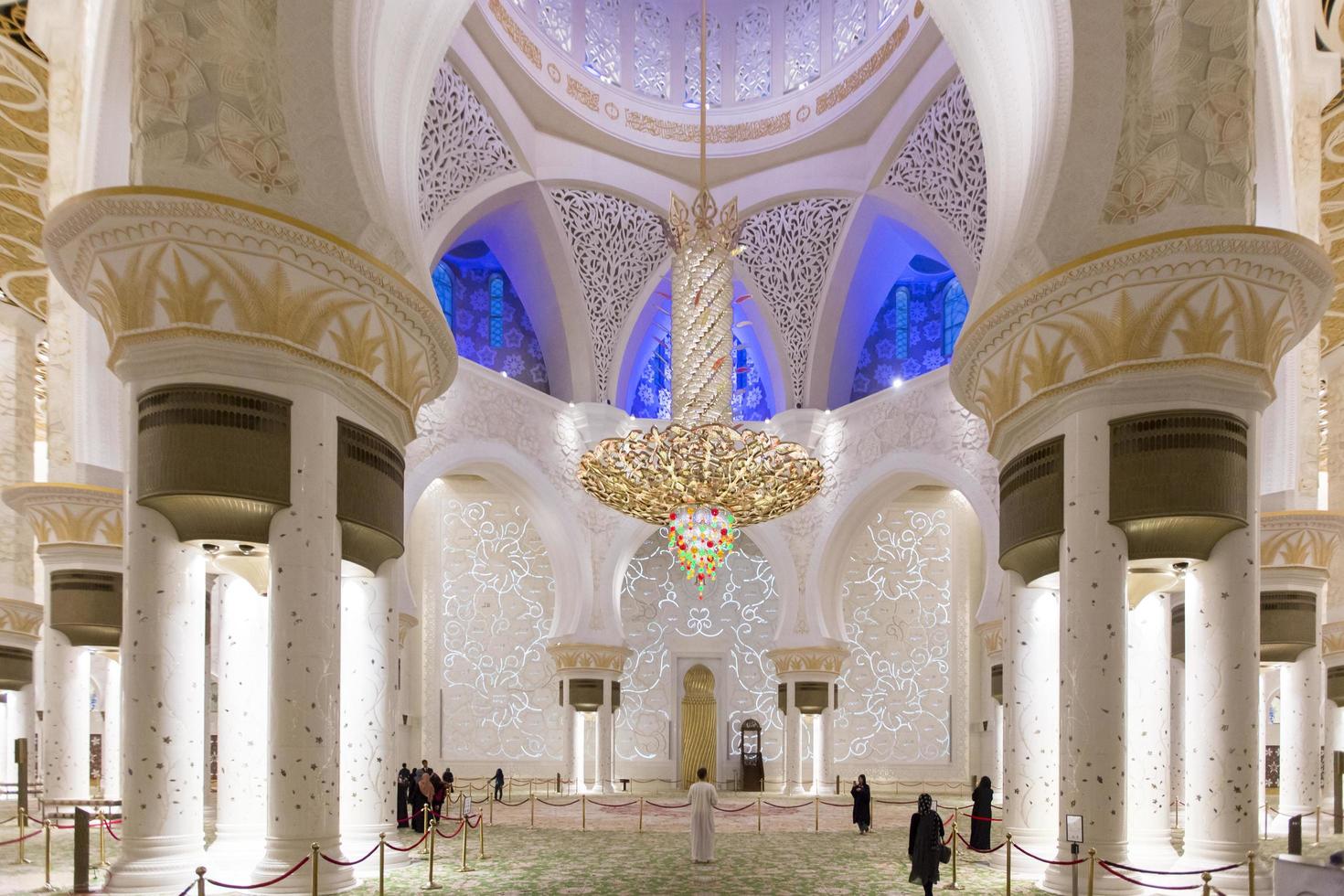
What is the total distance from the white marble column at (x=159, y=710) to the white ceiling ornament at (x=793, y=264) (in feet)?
36.3

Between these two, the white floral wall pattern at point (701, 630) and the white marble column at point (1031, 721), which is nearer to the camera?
the white marble column at point (1031, 721)

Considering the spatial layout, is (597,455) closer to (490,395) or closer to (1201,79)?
(490,395)

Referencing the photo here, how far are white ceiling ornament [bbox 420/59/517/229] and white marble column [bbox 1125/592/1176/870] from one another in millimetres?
8418

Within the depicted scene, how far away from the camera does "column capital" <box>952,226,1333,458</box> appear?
5891 mm

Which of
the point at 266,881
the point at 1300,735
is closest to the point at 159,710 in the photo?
the point at 266,881

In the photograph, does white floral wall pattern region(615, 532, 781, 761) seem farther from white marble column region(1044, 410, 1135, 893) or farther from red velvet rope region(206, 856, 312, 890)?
red velvet rope region(206, 856, 312, 890)

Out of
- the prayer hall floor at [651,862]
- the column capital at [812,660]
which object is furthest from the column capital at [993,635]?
the column capital at [812,660]

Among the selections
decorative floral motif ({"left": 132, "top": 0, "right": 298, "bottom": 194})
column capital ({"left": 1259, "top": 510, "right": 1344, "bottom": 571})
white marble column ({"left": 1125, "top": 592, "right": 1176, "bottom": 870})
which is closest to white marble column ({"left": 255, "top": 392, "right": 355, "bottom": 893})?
decorative floral motif ({"left": 132, "top": 0, "right": 298, "bottom": 194})

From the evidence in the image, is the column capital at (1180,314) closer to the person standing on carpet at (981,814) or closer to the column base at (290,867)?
the person standing on carpet at (981,814)

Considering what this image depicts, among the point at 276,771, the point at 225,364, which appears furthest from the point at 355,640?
the point at 225,364

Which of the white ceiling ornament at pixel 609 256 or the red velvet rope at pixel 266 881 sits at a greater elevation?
the white ceiling ornament at pixel 609 256

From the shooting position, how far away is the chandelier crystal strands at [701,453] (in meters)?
11.4

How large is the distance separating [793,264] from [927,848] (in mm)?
10437

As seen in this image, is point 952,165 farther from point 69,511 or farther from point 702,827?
point 69,511
